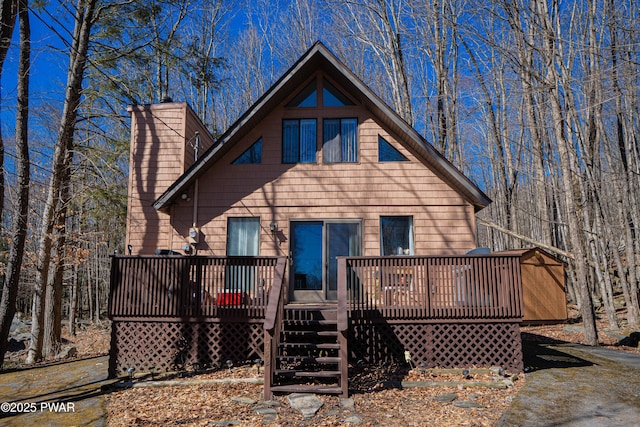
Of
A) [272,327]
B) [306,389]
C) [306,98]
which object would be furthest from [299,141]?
[306,389]

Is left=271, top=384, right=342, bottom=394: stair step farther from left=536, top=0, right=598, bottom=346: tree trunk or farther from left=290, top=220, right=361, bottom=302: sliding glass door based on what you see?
left=536, top=0, right=598, bottom=346: tree trunk

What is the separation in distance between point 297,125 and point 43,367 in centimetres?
764

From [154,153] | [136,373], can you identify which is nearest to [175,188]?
[154,153]

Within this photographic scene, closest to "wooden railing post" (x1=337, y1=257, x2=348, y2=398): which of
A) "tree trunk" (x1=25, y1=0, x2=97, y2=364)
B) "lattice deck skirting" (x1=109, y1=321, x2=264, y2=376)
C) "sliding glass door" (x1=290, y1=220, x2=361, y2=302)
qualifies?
"lattice deck skirting" (x1=109, y1=321, x2=264, y2=376)

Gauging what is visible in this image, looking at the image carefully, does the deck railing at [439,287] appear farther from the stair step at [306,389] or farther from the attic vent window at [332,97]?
the attic vent window at [332,97]

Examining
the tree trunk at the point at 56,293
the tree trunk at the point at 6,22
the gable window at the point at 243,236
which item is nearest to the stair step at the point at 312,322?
the gable window at the point at 243,236

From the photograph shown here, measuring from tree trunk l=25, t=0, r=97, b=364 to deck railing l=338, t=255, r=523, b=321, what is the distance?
8.10 metres

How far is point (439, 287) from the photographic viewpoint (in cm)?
753

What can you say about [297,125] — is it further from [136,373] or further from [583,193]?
[583,193]

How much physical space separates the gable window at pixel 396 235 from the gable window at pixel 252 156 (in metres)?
3.28

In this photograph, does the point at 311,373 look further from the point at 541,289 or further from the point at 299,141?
the point at 541,289

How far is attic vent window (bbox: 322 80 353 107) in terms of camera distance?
10172mm

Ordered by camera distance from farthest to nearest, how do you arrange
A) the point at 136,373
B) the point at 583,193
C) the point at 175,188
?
1. the point at 583,193
2. the point at 175,188
3. the point at 136,373

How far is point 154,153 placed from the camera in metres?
11.1
